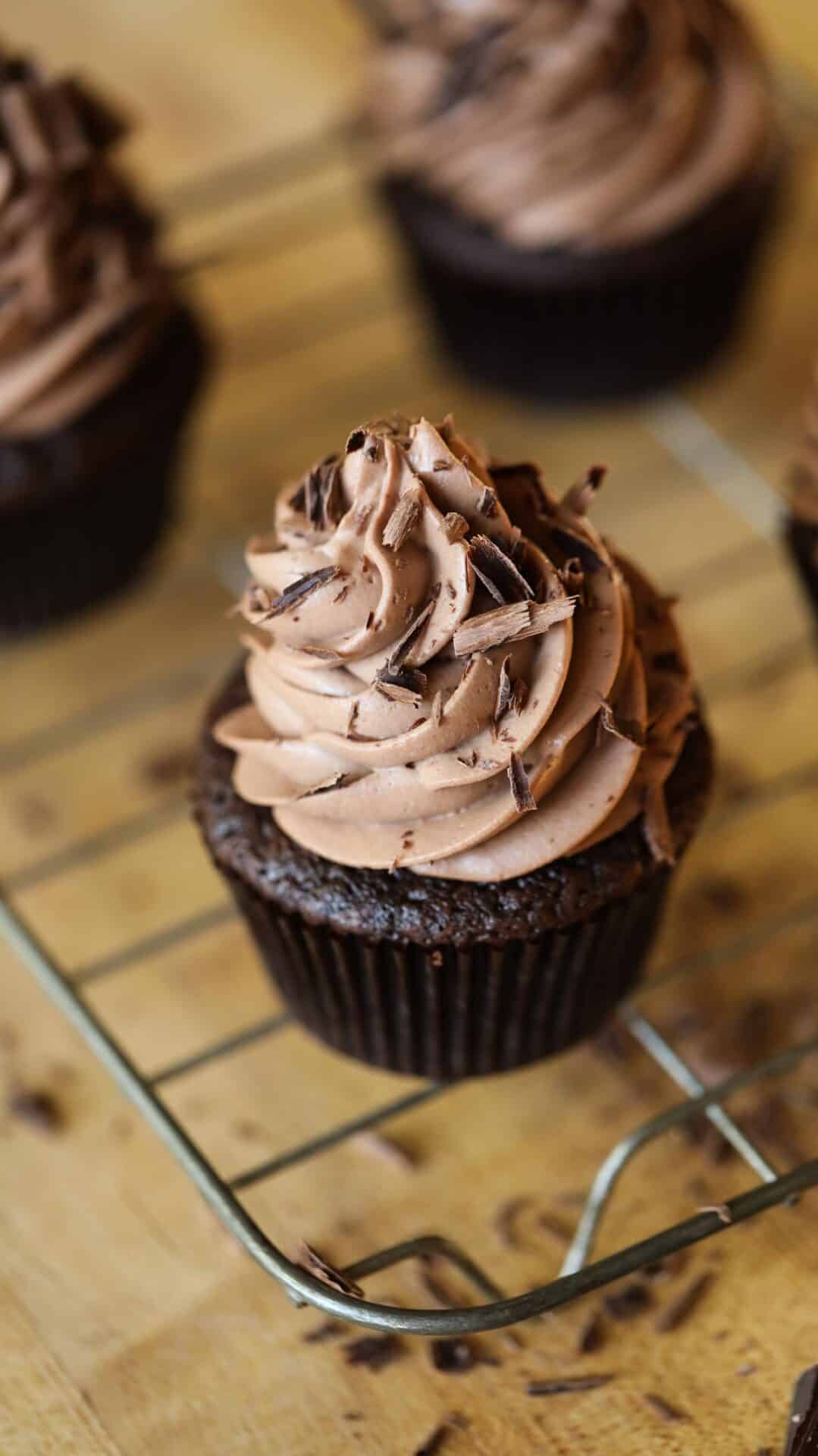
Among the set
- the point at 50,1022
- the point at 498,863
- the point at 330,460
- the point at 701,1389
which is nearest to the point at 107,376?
the point at 330,460

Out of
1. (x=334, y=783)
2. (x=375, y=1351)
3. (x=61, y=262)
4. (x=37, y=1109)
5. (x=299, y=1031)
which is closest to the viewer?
(x=334, y=783)

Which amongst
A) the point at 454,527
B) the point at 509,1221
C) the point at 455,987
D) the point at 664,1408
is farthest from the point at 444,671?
the point at 664,1408

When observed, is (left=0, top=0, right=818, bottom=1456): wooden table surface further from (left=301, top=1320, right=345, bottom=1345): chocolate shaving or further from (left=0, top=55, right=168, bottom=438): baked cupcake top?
(left=0, top=55, right=168, bottom=438): baked cupcake top

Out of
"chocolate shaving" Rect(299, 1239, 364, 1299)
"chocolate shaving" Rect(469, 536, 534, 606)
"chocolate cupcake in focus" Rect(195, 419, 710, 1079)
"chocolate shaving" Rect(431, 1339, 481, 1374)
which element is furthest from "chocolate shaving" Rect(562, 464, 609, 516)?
"chocolate shaving" Rect(431, 1339, 481, 1374)

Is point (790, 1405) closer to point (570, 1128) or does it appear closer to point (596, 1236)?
point (596, 1236)

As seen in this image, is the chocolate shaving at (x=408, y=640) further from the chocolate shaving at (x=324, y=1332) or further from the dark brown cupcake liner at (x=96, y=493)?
the dark brown cupcake liner at (x=96, y=493)

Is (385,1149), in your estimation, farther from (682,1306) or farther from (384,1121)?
(682,1306)
